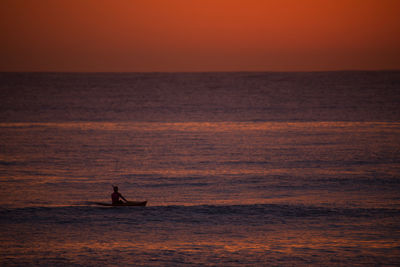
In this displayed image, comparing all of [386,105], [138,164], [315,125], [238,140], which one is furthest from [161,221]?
[386,105]

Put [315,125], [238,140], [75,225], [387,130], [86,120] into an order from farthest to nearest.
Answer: [86,120], [315,125], [387,130], [238,140], [75,225]

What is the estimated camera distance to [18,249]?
58.9ft

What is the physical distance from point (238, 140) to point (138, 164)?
54.6ft

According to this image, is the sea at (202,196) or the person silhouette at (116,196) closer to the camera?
the sea at (202,196)

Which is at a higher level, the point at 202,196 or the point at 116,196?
the point at 202,196

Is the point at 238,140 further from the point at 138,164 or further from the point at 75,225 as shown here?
the point at 75,225

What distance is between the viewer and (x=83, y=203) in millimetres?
25312

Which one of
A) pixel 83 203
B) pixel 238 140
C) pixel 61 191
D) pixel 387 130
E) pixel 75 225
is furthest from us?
pixel 387 130

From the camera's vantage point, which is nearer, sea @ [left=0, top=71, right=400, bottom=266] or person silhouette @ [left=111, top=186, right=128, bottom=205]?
sea @ [left=0, top=71, right=400, bottom=266]

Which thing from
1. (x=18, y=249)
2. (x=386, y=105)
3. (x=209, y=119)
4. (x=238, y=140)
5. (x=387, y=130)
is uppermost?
(x=386, y=105)

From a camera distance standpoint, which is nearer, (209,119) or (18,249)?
(18,249)

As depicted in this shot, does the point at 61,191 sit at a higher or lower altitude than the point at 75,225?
higher

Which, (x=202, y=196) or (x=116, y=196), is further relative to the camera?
(x=202, y=196)

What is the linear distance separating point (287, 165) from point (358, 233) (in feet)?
56.5
